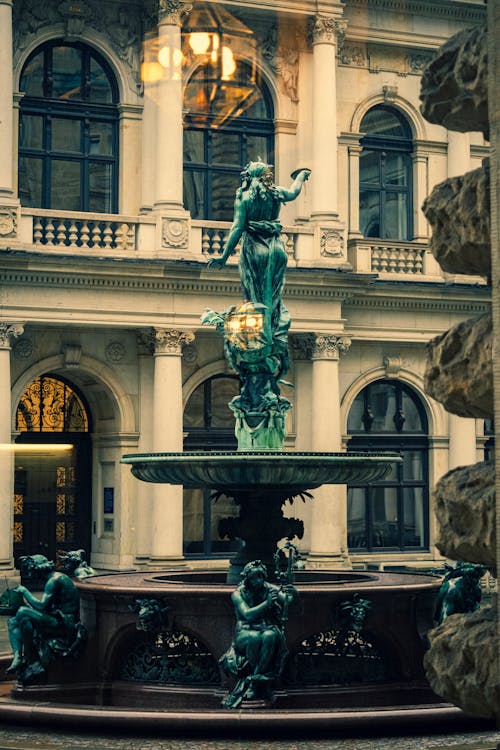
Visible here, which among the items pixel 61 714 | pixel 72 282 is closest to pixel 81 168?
pixel 72 282

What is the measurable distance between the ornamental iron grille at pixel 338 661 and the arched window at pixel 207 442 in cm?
1933

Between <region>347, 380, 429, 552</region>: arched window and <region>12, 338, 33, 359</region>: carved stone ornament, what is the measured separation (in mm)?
7679

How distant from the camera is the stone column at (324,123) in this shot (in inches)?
1378

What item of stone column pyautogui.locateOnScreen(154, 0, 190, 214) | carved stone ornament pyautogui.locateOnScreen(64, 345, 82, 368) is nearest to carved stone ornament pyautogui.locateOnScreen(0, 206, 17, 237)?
carved stone ornament pyautogui.locateOnScreen(64, 345, 82, 368)

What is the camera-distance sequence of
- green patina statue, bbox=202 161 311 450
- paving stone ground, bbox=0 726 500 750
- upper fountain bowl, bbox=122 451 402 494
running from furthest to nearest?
green patina statue, bbox=202 161 311 450 → upper fountain bowl, bbox=122 451 402 494 → paving stone ground, bbox=0 726 500 750

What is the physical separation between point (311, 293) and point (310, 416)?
2695mm

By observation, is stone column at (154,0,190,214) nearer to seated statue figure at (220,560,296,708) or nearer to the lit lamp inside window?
the lit lamp inside window

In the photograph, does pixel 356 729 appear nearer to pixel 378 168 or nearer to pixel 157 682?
pixel 157 682

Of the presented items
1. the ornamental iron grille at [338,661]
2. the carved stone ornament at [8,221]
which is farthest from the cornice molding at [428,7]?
the ornamental iron grille at [338,661]

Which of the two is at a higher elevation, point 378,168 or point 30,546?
point 378,168

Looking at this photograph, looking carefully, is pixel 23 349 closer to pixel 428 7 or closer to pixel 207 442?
pixel 207 442

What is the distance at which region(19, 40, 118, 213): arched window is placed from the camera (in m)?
33.6

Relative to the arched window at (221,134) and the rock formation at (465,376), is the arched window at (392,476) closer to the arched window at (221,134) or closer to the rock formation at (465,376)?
the arched window at (221,134)

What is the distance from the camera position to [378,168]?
3769cm
